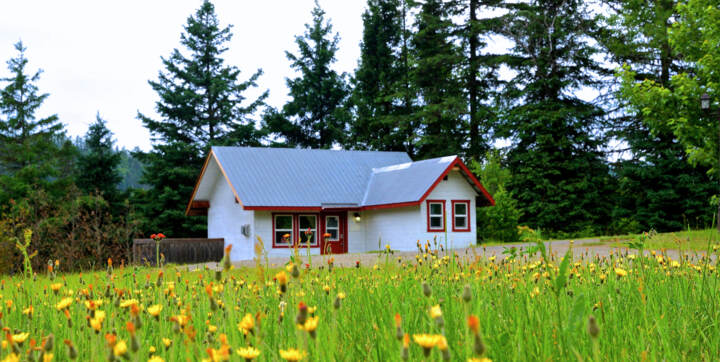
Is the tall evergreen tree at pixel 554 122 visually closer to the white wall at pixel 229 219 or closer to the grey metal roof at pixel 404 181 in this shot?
the grey metal roof at pixel 404 181

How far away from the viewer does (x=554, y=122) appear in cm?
3388

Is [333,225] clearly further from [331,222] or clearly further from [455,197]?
[455,197]

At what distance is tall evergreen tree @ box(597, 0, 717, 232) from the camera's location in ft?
97.6

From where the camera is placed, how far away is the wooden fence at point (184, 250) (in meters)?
23.3

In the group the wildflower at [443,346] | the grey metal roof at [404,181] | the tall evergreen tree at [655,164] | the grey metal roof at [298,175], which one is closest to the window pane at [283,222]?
the grey metal roof at [298,175]

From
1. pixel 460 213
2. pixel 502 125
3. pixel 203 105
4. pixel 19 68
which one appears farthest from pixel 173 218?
pixel 502 125

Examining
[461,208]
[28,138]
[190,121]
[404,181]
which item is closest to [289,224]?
[404,181]

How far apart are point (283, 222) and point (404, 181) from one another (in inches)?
219

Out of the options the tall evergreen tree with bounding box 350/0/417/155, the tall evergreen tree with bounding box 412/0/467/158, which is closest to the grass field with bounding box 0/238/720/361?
the tall evergreen tree with bounding box 412/0/467/158

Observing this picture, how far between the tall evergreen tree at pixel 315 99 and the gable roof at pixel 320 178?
472 inches

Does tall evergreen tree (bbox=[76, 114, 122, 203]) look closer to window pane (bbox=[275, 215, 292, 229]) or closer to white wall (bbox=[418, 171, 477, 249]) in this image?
window pane (bbox=[275, 215, 292, 229])

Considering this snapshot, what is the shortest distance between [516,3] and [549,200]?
12.7 metres

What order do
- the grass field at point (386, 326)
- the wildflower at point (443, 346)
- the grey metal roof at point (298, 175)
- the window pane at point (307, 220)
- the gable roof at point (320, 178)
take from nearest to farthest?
1. the wildflower at point (443, 346)
2. the grass field at point (386, 326)
3. the gable roof at point (320, 178)
4. the grey metal roof at point (298, 175)
5. the window pane at point (307, 220)

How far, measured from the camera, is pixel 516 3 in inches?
1455
